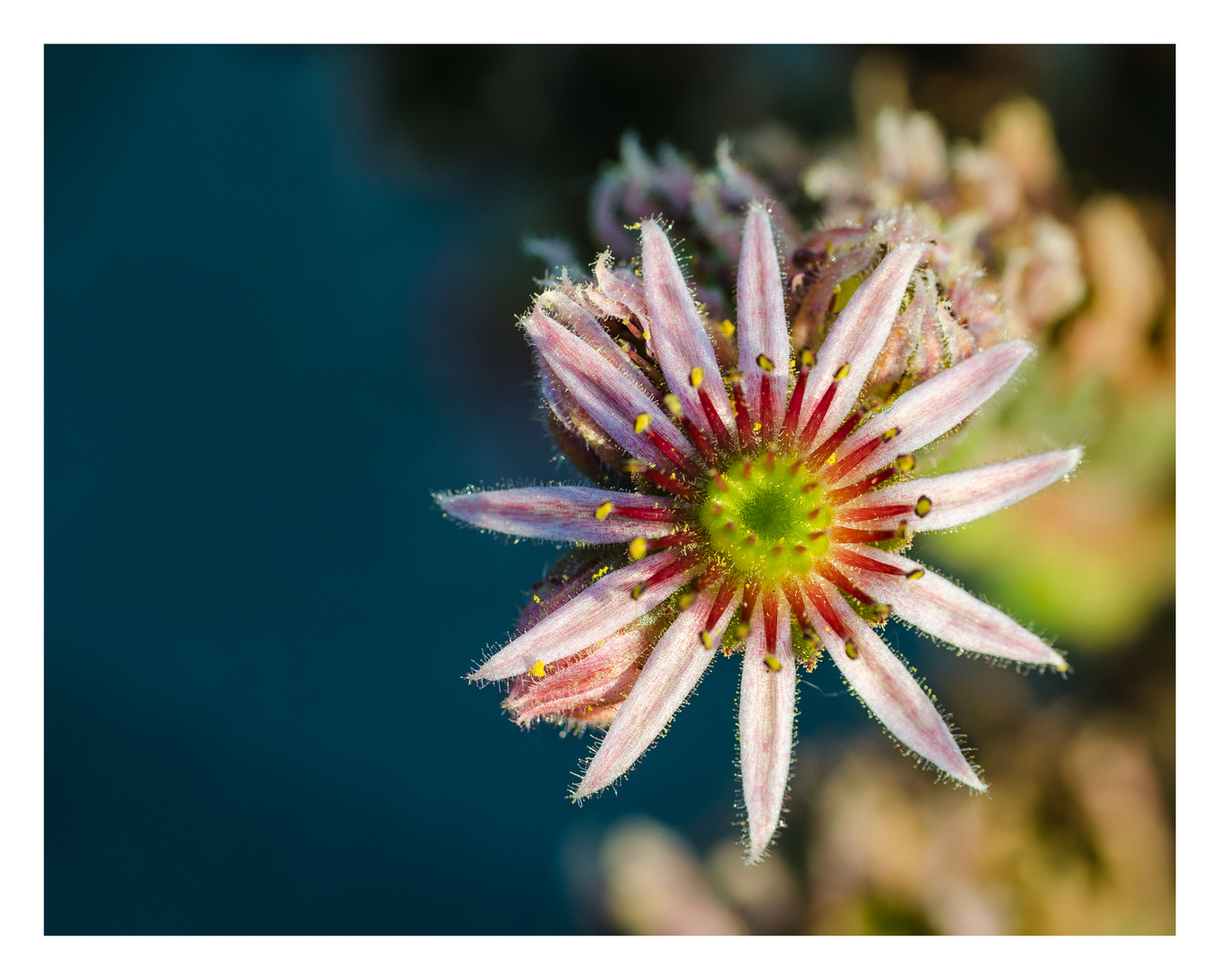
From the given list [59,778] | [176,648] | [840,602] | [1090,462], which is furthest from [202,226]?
[1090,462]

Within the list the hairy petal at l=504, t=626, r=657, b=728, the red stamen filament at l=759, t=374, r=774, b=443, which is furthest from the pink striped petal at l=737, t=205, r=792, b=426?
the hairy petal at l=504, t=626, r=657, b=728

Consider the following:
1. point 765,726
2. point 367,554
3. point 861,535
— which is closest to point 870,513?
point 861,535

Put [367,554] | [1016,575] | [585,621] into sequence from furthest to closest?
1. [367,554]
2. [1016,575]
3. [585,621]

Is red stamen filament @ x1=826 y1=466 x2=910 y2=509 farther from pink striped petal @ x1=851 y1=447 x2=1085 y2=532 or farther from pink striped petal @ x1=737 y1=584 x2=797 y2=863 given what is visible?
pink striped petal @ x1=737 y1=584 x2=797 y2=863

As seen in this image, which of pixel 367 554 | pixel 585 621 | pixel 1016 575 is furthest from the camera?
pixel 367 554

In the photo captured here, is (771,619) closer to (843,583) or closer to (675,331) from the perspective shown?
(843,583)

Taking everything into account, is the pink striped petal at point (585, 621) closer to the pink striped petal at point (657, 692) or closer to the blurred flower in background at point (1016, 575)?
the pink striped petal at point (657, 692)

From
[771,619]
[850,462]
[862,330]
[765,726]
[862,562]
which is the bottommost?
[765,726]
